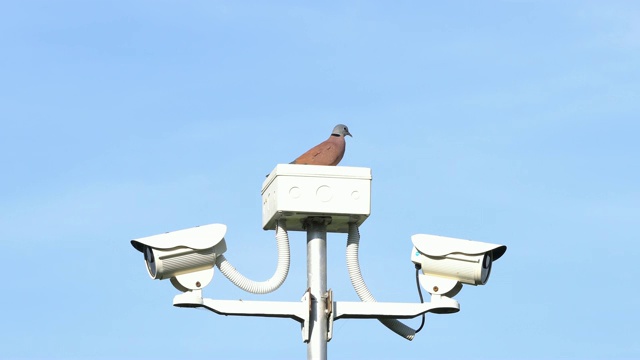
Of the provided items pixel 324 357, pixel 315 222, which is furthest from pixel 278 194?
pixel 324 357

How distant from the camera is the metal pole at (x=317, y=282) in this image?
578 inches

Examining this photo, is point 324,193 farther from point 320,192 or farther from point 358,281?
point 358,281

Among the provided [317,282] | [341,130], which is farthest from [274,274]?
[341,130]

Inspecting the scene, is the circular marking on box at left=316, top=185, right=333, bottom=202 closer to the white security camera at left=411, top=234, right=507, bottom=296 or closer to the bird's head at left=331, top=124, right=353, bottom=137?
the white security camera at left=411, top=234, right=507, bottom=296

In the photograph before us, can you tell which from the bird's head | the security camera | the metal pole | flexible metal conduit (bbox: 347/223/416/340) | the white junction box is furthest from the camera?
the bird's head

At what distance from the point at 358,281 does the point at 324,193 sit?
0.97 meters

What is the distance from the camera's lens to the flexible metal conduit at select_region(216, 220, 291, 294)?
15.0 meters

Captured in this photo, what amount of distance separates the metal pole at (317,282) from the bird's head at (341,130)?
67.1 inches

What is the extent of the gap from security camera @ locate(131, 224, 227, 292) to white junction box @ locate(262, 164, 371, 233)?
2.11 ft

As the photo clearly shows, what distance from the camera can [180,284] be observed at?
14.7m

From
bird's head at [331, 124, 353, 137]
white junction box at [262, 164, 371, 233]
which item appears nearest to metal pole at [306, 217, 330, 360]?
white junction box at [262, 164, 371, 233]

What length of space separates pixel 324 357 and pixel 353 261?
45.0 inches

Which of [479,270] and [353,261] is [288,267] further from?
[479,270]

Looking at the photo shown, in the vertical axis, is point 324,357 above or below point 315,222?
below
